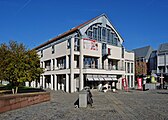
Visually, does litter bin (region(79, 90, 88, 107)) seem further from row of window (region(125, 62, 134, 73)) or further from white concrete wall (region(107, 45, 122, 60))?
row of window (region(125, 62, 134, 73))

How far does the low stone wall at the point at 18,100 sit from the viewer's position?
11883mm

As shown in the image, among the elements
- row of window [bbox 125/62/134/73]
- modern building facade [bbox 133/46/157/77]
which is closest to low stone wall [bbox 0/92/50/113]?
row of window [bbox 125/62/134/73]

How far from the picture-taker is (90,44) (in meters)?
33.3

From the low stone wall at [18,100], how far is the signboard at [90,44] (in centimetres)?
1621

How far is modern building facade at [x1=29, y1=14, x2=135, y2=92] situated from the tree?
1007 cm

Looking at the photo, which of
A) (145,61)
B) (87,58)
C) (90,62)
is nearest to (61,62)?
(87,58)

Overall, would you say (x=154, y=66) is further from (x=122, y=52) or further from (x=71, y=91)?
(x=71, y=91)

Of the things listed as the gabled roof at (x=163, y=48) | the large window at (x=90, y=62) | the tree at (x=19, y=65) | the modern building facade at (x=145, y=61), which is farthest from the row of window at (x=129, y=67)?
the tree at (x=19, y=65)

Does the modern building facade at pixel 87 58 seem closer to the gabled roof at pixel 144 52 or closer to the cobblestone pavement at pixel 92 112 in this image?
the cobblestone pavement at pixel 92 112

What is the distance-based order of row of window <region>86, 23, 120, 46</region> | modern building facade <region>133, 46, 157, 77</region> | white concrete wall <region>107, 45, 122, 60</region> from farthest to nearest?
modern building facade <region>133, 46, 157, 77</region> < white concrete wall <region>107, 45, 122, 60</region> < row of window <region>86, 23, 120, 46</region>

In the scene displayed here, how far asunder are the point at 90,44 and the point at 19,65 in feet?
51.9

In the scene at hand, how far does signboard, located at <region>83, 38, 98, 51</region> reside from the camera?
32.5 metres

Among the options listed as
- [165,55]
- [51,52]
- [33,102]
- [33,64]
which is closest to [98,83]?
[51,52]

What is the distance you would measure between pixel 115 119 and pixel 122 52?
31.1 m
